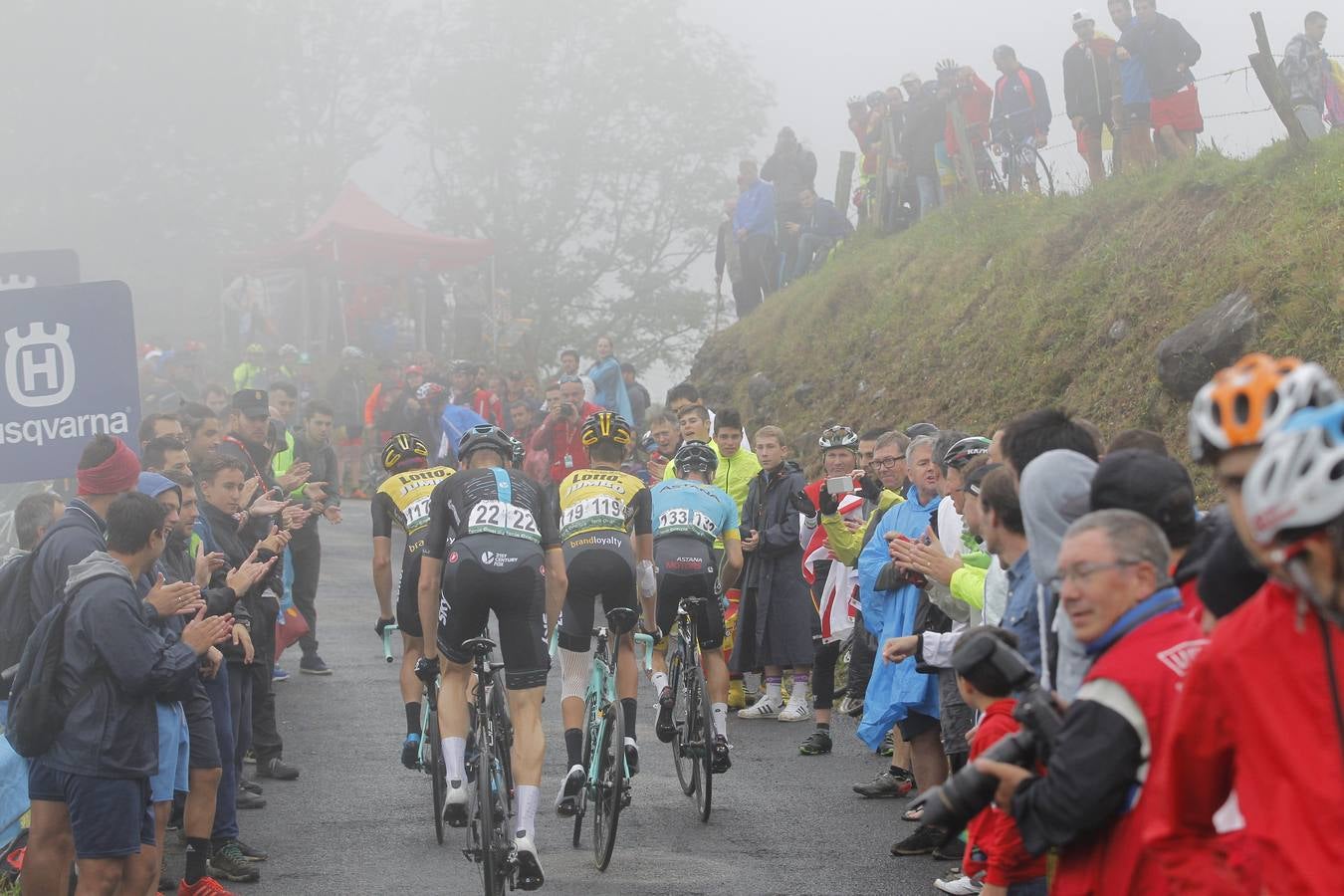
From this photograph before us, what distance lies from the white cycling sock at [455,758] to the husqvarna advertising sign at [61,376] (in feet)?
8.41

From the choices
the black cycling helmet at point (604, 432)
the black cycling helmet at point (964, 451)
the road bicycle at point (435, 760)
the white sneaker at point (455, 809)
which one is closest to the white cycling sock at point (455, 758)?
the white sneaker at point (455, 809)

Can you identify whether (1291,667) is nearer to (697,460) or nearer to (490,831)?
(490,831)

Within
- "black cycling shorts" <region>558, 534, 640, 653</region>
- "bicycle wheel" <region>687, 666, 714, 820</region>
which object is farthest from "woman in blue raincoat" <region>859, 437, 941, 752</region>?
"black cycling shorts" <region>558, 534, 640, 653</region>

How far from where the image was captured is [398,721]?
38.5ft

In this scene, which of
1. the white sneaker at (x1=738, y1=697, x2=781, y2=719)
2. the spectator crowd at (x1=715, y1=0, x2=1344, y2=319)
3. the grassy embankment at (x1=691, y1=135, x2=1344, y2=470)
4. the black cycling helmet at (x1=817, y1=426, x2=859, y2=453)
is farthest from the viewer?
the spectator crowd at (x1=715, y1=0, x2=1344, y2=319)

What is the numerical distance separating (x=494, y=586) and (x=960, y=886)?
8.43 feet

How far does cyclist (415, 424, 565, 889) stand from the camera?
7.57 metres

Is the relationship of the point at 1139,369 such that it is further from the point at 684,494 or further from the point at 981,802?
the point at 981,802

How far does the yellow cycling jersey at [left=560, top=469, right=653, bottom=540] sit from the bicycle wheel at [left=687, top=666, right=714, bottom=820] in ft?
3.12

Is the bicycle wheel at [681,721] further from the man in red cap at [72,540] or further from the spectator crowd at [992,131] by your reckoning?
the spectator crowd at [992,131]

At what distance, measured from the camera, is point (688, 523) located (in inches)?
383

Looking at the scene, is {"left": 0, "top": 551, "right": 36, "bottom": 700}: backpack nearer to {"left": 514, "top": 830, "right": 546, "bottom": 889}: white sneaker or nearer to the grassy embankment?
{"left": 514, "top": 830, "right": 546, "bottom": 889}: white sneaker

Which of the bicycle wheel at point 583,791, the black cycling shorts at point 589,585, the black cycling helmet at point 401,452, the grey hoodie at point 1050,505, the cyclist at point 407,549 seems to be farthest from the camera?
the black cycling helmet at point 401,452

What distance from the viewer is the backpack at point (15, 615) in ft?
21.8
